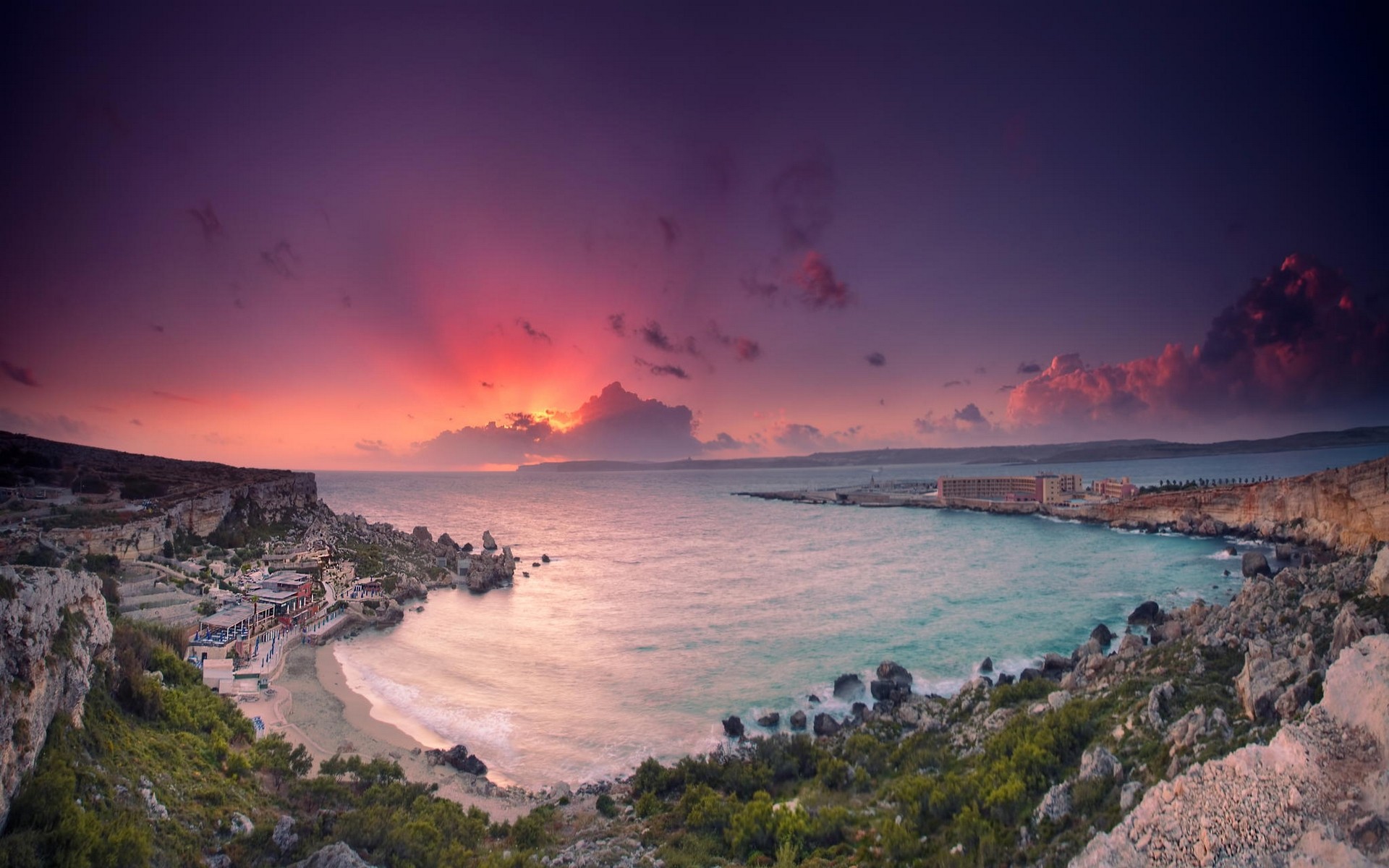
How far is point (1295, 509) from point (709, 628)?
50.5 metres

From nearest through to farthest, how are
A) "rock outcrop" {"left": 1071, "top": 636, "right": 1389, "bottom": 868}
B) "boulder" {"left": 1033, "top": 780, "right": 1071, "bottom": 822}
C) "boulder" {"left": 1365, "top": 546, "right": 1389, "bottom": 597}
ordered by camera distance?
"rock outcrop" {"left": 1071, "top": 636, "right": 1389, "bottom": 868} < "boulder" {"left": 1033, "top": 780, "right": 1071, "bottom": 822} < "boulder" {"left": 1365, "top": 546, "right": 1389, "bottom": 597}

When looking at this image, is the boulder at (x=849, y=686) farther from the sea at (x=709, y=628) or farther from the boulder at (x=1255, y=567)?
the boulder at (x=1255, y=567)

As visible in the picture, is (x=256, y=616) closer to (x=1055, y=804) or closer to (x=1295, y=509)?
(x=1055, y=804)

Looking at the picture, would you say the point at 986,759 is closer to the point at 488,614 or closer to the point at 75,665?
the point at 75,665

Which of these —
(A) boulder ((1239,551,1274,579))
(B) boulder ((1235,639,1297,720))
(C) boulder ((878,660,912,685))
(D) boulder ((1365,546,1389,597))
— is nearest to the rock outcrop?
(B) boulder ((1235,639,1297,720))

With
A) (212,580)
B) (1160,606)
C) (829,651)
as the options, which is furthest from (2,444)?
(1160,606)

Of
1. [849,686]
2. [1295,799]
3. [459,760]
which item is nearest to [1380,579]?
[1295,799]

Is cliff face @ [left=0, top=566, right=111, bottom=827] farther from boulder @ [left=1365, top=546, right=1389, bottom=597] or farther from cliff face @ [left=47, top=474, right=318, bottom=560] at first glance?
boulder @ [left=1365, top=546, right=1389, bottom=597]

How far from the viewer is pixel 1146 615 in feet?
91.7

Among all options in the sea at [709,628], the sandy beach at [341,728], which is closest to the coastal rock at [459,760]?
the sandy beach at [341,728]

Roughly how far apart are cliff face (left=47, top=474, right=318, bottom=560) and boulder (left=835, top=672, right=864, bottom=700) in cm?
3132

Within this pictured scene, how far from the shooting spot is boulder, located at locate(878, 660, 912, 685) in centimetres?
2214

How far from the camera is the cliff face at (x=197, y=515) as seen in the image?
85.0 ft

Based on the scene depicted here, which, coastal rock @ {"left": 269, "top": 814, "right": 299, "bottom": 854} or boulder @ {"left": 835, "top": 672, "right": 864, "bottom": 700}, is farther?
boulder @ {"left": 835, "top": 672, "right": 864, "bottom": 700}
